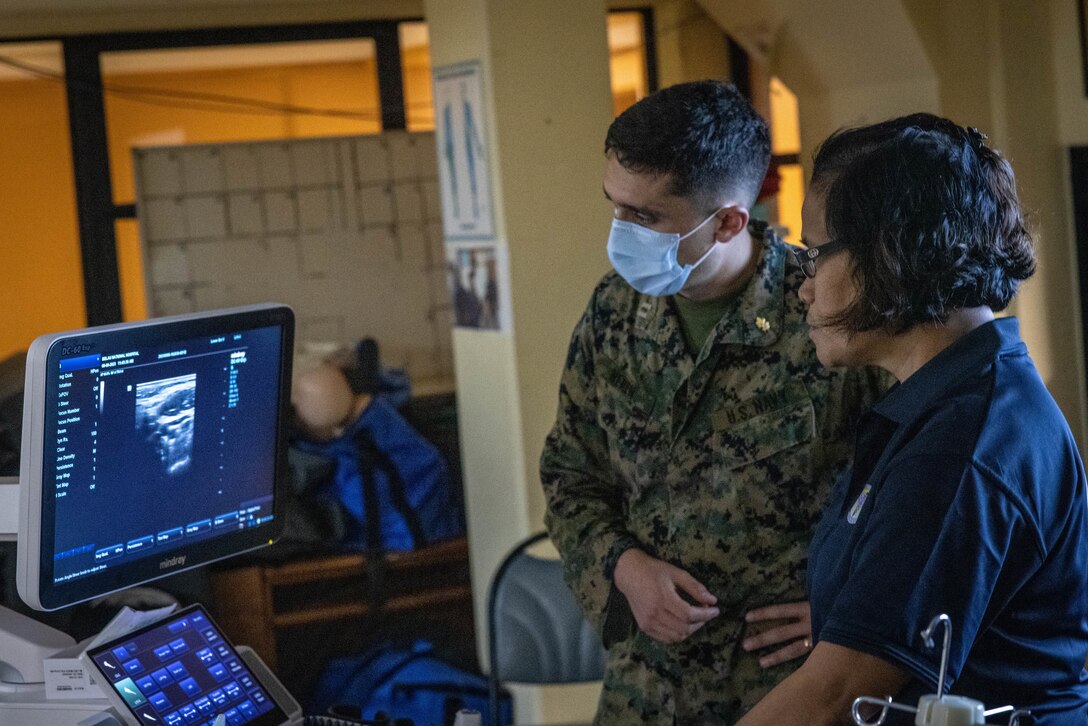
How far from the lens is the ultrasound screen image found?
1.32 m

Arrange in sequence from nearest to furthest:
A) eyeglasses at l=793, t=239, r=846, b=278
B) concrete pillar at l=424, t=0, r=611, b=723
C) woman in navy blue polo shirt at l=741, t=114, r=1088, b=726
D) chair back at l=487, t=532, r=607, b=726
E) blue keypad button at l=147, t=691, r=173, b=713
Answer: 1. woman in navy blue polo shirt at l=741, t=114, r=1088, b=726
2. eyeglasses at l=793, t=239, r=846, b=278
3. blue keypad button at l=147, t=691, r=173, b=713
4. chair back at l=487, t=532, r=607, b=726
5. concrete pillar at l=424, t=0, r=611, b=723

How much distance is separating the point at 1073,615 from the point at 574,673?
149cm

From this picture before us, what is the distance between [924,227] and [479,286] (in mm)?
2267

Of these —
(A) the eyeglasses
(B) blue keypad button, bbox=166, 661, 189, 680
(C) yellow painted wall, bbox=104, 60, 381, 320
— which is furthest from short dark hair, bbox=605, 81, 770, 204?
(C) yellow painted wall, bbox=104, 60, 381, 320

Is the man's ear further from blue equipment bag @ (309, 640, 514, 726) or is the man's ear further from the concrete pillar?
blue equipment bag @ (309, 640, 514, 726)

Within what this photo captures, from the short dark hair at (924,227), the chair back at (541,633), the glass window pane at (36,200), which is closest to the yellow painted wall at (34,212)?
the glass window pane at (36,200)

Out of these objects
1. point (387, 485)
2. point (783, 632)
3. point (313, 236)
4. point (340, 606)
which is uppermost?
point (313, 236)

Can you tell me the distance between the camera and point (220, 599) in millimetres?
3613

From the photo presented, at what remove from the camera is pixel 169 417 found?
4.42 ft

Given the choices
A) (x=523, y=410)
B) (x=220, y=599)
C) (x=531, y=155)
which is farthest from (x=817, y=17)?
(x=220, y=599)

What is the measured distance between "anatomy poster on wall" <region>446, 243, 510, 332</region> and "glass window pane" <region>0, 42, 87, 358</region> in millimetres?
1285

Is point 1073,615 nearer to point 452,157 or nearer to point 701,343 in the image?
point 701,343

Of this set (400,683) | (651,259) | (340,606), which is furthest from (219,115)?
(651,259)

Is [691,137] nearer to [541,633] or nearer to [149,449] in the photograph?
[149,449]
